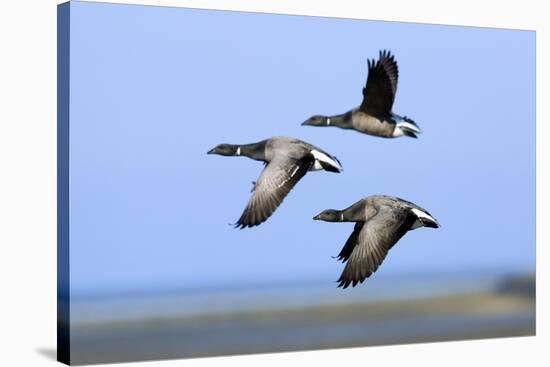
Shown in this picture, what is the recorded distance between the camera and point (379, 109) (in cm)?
1216

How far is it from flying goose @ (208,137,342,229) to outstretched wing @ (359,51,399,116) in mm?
638

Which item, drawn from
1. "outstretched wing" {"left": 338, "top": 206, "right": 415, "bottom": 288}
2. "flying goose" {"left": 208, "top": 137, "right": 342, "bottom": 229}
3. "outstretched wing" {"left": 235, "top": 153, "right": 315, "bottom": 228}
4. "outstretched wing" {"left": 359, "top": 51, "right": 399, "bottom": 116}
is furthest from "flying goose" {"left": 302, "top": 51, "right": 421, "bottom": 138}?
"outstretched wing" {"left": 338, "top": 206, "right": 415, "bottom": 288}

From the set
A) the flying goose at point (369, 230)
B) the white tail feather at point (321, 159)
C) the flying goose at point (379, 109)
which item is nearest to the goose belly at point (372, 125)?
the flying goose at point (379, 109)

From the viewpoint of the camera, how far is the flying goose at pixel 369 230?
39.4 ft

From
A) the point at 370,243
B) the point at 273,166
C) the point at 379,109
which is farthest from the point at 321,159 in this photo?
the point at 370,243

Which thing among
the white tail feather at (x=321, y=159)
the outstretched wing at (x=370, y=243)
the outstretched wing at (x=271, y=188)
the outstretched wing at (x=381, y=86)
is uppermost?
the outstretched wing at (x=381, y=86)

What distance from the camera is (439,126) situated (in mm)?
12477

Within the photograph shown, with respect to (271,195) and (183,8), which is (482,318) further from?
(183,8)

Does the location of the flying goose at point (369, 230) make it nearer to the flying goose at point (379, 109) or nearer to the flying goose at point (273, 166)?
the flying goose at point (273, 166)

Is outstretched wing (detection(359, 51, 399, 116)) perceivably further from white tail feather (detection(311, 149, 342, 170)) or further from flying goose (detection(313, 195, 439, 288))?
flying goose (detection(313, 195, 439, 288))

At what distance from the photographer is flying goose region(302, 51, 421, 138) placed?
12070 mm

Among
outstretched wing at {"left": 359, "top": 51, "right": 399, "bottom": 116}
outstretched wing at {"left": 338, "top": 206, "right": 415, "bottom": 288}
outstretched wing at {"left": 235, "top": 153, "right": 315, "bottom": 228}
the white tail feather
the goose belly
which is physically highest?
outstretched wing at {"left": 359, "top": 51, "right": 399, "bottom": 116}

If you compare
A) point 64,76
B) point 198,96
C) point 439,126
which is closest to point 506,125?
point 439,126

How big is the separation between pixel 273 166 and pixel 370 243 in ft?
3.69
